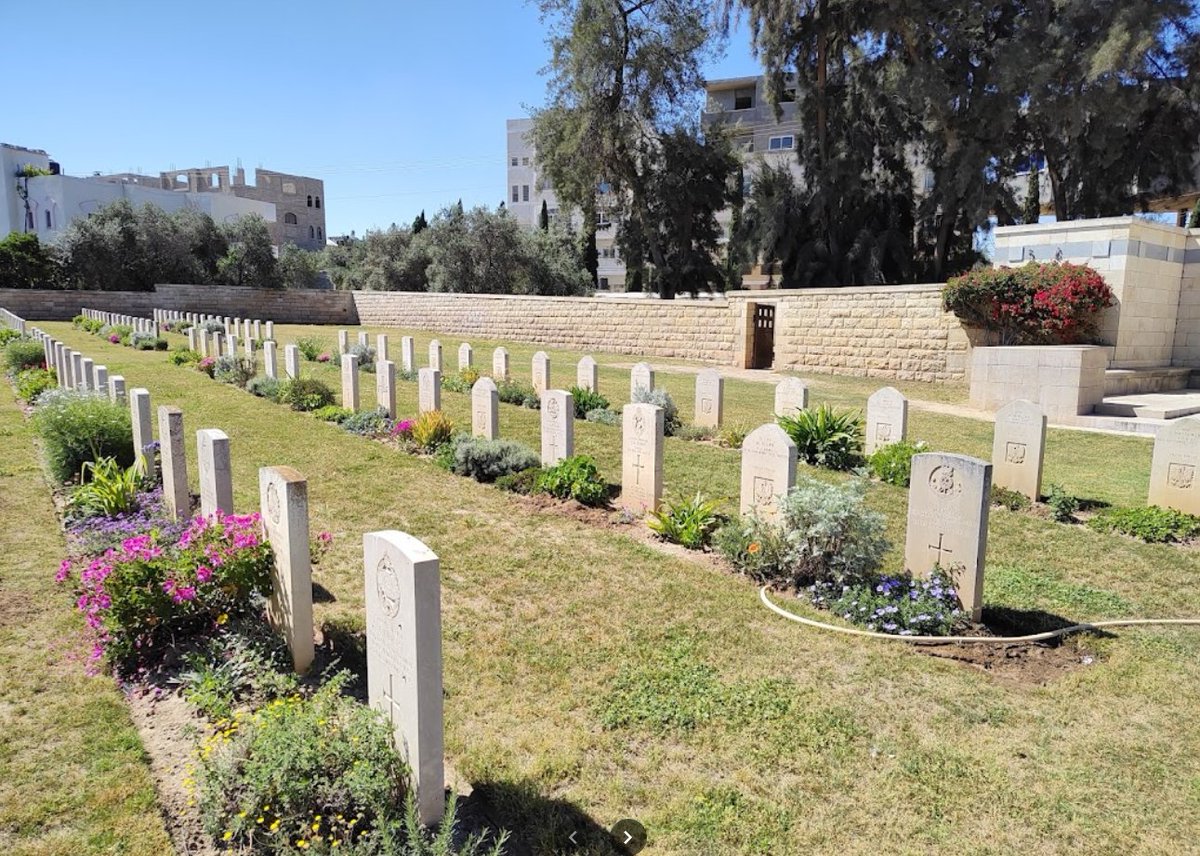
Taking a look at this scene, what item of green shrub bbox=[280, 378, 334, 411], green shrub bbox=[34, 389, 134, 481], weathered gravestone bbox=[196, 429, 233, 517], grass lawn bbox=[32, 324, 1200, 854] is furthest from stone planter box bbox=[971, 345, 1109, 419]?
green shrub bbox=[34, 389, 134, 481]

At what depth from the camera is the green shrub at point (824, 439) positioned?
9.18m

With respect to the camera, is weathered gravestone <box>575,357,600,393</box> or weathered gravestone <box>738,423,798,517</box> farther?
weathered gravestone <box>575,357,600,393</box>

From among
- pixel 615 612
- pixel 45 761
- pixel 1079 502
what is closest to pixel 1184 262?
pixel 1079 502

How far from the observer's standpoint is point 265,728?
2916 mm

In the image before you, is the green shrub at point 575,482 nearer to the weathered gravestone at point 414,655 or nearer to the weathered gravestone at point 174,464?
the weathered gravestone at point 174,464

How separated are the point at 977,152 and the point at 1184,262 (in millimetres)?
8198

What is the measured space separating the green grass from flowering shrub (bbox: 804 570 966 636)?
12.8 feet

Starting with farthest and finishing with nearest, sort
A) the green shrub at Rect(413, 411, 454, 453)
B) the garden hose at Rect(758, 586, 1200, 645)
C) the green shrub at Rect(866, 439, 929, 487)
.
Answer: the green shrub at Rect(413, 411, 454, 453) < the green shrub at Rect(866, 439, 929, 487) < the garden hose at Rect(758, 586, 1200, 645)

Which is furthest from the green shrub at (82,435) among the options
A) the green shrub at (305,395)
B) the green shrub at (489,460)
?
the green shrub at (305,395)

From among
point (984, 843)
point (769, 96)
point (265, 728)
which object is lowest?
point (984, 843)

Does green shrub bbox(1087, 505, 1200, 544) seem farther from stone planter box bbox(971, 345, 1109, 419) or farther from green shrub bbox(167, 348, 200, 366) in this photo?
green shrub bbox(167, 348, 200, 366)

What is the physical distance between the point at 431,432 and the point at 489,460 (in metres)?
1.33

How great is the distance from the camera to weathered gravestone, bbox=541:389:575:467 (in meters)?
7.76

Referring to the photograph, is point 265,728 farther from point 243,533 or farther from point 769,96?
point 769,96
